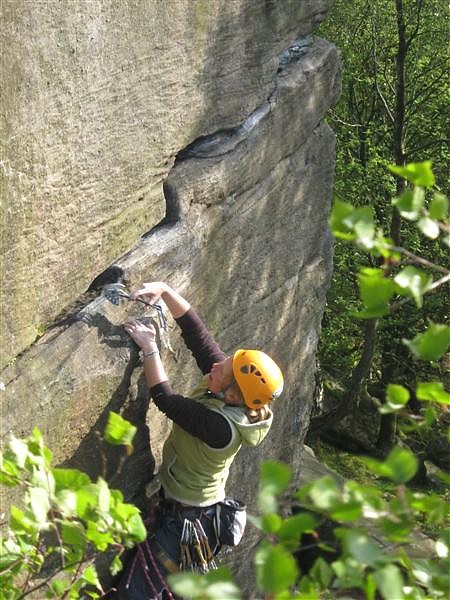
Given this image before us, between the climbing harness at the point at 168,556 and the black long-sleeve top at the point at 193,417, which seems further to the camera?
the climbing harness at the point at 168,556

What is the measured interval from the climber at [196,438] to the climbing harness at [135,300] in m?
0.05

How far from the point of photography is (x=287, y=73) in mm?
7742

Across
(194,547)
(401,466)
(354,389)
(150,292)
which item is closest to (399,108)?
(354,389)

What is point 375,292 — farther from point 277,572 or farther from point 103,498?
point 103,498

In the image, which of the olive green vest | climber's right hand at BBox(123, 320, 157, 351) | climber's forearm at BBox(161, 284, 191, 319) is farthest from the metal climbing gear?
climber's forearm at BBox(161, 284, 191, 319)

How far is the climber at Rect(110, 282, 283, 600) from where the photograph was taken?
531 centimetres

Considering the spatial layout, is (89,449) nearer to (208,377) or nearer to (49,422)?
(49,422)

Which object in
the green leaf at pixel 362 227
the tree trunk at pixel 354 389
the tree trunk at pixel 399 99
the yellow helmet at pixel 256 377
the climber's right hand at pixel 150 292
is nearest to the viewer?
the green leaf at pixel 362 227

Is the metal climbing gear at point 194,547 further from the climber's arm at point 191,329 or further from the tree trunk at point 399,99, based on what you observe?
the tree trunk at point 399,99

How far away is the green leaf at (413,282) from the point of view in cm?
246

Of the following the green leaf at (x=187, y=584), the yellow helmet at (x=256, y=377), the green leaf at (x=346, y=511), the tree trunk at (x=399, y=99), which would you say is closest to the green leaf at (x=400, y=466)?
the green leaf at (x=346, y=511)

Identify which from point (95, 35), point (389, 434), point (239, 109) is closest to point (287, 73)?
point (239, 109)

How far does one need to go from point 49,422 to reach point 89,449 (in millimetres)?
460

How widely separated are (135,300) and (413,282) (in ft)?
11.2
